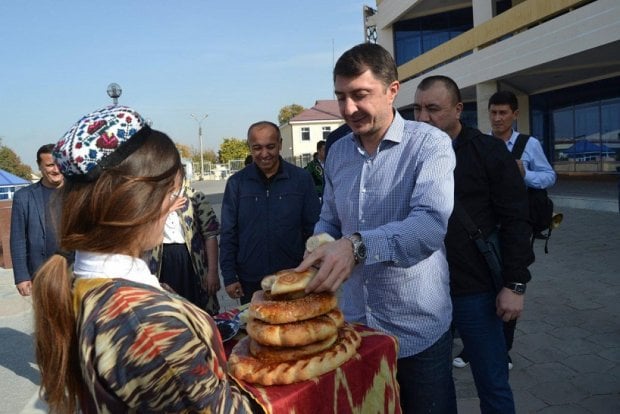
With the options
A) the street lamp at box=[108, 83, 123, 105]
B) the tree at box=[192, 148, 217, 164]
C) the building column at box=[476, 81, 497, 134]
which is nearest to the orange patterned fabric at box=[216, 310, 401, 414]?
the street lamp at box=[108, 83, 123, 105]

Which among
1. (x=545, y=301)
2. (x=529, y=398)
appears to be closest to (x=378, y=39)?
(x=545, y=301)

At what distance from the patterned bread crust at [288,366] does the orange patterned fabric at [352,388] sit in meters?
0.02

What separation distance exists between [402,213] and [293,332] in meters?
0.82

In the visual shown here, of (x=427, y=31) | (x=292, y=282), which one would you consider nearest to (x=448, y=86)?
(x=292, y=282)

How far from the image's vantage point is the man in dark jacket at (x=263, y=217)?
400 centimetres

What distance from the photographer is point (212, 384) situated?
1.24m

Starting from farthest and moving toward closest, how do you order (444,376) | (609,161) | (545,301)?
(609,161), (545,301), (444,376)

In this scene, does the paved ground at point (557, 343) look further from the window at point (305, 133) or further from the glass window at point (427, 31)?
the window at point (305, 133)

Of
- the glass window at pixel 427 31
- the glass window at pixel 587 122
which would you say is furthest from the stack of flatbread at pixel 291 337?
the glass window at pixel 427 31

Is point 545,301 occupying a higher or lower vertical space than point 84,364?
lower

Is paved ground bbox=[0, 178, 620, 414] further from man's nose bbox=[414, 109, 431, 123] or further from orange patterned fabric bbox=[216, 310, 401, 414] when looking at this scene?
man's nose bbox=[414, 109, 431, 123]

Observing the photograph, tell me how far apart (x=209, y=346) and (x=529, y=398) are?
129 inches

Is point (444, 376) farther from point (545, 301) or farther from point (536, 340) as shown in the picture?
point (545, 301)

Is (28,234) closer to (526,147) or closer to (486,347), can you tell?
(486,347)
